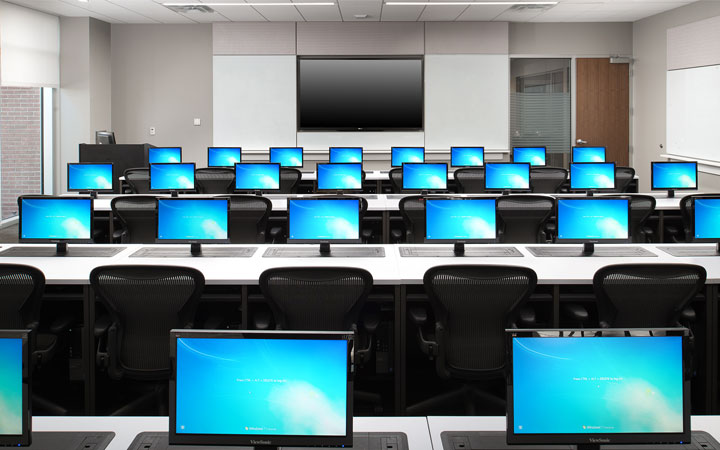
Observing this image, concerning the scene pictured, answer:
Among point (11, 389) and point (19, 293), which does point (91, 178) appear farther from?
point (11, 389)

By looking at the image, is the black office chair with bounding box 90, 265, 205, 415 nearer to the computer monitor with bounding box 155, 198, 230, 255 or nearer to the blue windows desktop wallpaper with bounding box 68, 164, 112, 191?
the computer monitor with bounding box 155, 198, 230, 255

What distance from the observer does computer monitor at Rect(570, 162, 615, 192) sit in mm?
7711

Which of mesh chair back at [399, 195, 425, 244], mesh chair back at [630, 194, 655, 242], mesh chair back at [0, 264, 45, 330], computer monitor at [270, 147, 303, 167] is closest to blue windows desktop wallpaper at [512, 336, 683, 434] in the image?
mesh chair back at [0, 264, 45, 330]

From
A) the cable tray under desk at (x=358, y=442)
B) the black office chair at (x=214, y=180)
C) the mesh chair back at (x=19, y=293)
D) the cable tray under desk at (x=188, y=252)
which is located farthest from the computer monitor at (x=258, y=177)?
the cable tray under desk at (x=358, y=442)

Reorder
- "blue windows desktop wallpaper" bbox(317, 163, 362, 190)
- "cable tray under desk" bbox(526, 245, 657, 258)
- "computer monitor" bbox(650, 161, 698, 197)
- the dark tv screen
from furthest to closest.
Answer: the dark tv screen < "blue windows desktop wallpaper" bbox(317, 163, 362, 190) < "computer monitor" bbox(650, 161, 698, 197) < "cable tray under desk" bbox(526, 245, 657, 258)

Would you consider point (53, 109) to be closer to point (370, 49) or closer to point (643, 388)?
point (370, 49)

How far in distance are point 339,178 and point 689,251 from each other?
3.97 meters

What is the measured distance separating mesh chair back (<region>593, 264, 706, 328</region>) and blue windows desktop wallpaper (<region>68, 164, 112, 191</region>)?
221 inches

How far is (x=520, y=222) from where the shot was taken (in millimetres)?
5910

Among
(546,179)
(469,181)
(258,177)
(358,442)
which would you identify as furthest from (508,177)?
(358,442)

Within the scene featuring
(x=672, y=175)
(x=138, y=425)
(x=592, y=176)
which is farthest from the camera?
(x=592, y=176)

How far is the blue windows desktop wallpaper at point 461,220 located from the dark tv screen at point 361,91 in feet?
24.1

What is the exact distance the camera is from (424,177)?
781cm

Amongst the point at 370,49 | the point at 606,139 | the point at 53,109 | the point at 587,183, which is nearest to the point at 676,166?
the point at 587,183
